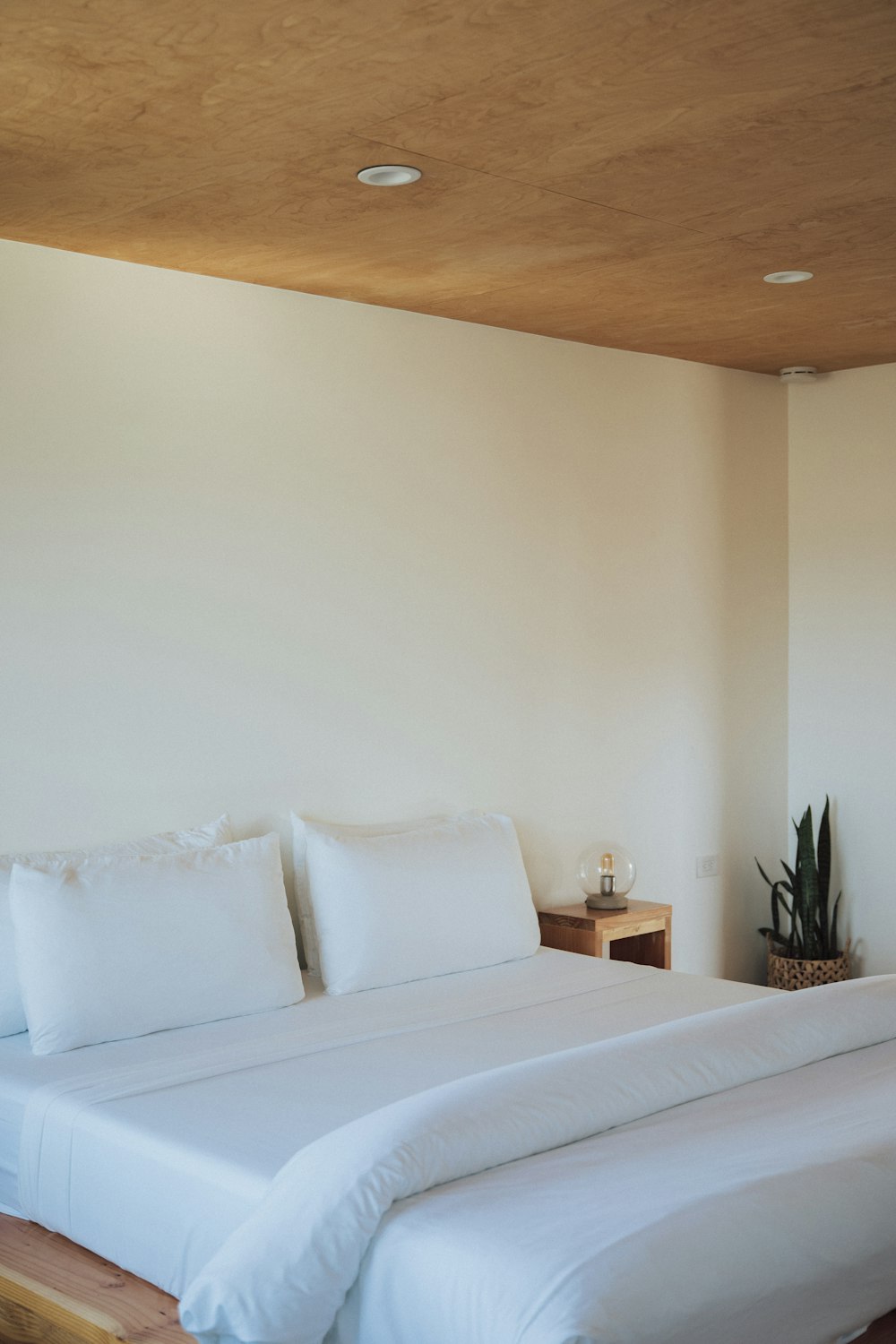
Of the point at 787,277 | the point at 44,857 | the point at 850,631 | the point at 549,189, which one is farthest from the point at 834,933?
the point at 549,189

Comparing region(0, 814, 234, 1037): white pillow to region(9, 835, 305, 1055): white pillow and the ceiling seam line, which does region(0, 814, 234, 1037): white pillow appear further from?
the ceiling seam line

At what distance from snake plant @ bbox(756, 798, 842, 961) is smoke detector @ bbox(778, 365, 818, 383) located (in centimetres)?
169

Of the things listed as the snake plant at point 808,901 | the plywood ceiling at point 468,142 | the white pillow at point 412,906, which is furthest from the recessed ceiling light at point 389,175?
the snake plant at point 808,901

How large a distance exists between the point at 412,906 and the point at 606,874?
103cm

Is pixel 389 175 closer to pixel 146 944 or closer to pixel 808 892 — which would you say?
pixel 146 944

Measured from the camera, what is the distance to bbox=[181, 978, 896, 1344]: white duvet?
189 centimetres

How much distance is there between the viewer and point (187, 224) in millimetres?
3240

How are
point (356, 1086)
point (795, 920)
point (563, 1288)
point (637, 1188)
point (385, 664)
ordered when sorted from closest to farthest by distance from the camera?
point (563, 1288), point (637, 1188), point (356, 1086), point (385, 664), point (795, 920)

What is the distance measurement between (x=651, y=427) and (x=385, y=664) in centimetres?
153

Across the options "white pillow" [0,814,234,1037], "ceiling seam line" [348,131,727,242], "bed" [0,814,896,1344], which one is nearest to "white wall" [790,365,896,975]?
"bed" [0,814,896,1344]

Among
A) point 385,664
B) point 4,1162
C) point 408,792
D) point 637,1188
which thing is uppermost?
point 385,664

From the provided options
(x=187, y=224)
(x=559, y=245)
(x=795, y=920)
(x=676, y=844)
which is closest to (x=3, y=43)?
(x=187, y=224)

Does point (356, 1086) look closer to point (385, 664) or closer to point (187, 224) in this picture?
point (385, 664)

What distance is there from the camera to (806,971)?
512 centimetres
